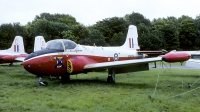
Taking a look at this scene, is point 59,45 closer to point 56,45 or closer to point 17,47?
point 56,45

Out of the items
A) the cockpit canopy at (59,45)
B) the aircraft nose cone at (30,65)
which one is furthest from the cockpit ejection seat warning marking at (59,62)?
the aircraft nose cone at (30,65)

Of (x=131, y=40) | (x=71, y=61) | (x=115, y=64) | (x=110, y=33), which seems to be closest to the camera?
(x=115, y=64)

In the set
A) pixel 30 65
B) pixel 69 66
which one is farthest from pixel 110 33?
pixel 30 65

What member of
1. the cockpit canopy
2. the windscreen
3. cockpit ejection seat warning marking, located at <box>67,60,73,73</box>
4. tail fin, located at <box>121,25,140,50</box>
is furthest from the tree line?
cockpit ejection seat warning marking, located at <box>67,60,73,73</box>

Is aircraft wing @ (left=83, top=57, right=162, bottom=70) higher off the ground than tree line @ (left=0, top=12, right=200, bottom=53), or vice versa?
tree line @ (left=0, top=12, right=200, bottom=53)

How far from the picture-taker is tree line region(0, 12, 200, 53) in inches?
→ 1982

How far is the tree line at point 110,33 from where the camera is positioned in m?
50.3

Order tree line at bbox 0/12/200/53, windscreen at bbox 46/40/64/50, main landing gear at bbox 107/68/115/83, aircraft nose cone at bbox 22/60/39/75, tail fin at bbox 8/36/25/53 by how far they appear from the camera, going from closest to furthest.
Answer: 1. aircraft nose cone at bbox 22/60/39/75
2. windscreen at bbox 46/40/64/50
3. main landing gear at bbox 107/68/115/83
4. tail fin at bbox 8/36/25/53
5. tree line at bbox 0/12/200/53

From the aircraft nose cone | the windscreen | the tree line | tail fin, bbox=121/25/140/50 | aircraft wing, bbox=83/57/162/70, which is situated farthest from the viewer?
the tree line

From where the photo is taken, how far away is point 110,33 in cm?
6122

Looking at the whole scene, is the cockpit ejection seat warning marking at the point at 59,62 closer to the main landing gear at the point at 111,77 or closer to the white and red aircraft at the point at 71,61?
the white and red aircraft at the point at 71,61

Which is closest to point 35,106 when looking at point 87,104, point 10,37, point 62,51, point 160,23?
point 87,104

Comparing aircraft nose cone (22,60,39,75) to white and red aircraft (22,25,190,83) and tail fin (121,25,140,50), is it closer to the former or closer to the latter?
white and red aircraft (22,25,190,83)

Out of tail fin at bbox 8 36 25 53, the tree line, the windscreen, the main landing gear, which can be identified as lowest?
the main landing gear
